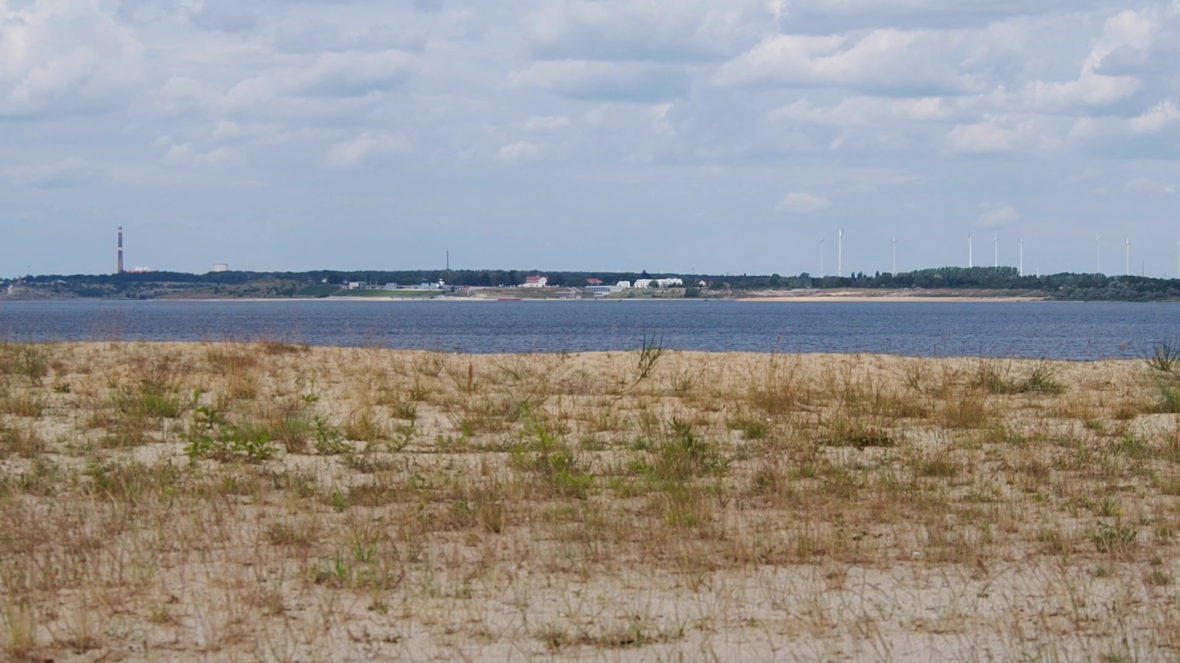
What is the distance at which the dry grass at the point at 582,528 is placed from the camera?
562 cm

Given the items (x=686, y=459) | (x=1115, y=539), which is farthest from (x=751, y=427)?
(x=1115, y=539)

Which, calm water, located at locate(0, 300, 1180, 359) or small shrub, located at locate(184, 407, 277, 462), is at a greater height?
small shrub, located at locate(184, 407, 277, 462)

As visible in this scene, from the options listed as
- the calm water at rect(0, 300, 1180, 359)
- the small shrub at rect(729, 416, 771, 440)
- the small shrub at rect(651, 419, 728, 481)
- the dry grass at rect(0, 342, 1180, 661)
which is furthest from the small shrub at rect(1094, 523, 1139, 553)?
the calm water at rect(0, 300, 1180, 359)

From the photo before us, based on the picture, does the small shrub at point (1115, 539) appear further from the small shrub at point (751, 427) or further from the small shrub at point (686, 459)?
the small shrub at point (751, 427)

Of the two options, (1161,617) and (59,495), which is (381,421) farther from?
(1161,617)

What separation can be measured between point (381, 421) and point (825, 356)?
12.1 m

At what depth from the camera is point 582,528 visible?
7625 millimetres

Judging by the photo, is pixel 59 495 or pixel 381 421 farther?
pixel 381 421

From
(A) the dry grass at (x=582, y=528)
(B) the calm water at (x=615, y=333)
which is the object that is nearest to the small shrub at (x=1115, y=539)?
(A) the dry grass at (x=582, y=528)

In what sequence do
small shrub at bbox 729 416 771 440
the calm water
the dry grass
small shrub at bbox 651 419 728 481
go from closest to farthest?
the dry grass, small shrub at bbox 651 419 728 481, small shrub at bbox 729 416 771 440, the calm water

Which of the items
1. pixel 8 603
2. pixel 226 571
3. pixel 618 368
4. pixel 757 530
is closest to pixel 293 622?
pixel 226 571

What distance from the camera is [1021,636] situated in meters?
5.55

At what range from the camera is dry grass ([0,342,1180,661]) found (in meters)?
5.62

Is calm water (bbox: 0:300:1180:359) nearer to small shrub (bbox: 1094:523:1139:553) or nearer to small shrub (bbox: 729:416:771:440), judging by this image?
small shrub (bbox: 729:416:771:440)
